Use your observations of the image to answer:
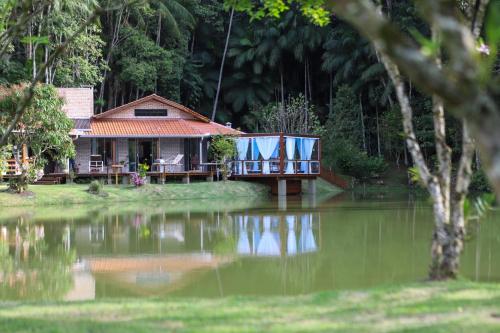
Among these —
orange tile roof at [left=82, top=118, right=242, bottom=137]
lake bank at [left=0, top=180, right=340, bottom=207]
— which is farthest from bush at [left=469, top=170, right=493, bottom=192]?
orange tile roof at [left=82, top=118, right=242, bottom=137]

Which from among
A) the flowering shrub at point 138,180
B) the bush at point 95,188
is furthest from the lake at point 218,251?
the flowering shrub at point 138,180

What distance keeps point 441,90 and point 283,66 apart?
134 ft

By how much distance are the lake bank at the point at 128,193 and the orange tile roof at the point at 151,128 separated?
2876mm

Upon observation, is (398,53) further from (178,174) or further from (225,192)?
(178,174)

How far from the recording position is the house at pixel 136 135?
29625 mm

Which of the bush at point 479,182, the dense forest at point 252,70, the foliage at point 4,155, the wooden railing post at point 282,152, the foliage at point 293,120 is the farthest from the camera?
the foliage at point 293,120

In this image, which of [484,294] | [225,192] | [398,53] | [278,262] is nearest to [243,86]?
[225,192]

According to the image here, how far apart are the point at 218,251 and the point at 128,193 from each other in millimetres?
14035

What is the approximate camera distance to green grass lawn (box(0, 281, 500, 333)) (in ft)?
17.0

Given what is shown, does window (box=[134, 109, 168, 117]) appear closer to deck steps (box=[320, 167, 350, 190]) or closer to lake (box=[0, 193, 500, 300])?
deck steps (box=[320, 167, 350, 190])

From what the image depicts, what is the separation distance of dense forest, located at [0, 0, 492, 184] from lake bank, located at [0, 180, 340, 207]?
22.9 ft

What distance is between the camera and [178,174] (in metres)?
29.1

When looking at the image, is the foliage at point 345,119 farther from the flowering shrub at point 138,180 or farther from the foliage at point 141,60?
the flowering shrub at point 138,180

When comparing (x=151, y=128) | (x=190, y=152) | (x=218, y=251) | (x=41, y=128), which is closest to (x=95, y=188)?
(x=41, y=128)
